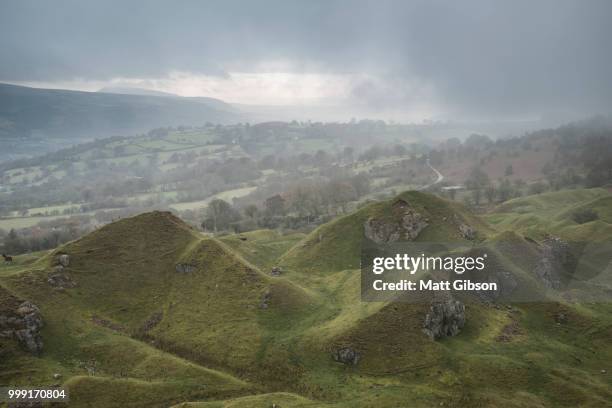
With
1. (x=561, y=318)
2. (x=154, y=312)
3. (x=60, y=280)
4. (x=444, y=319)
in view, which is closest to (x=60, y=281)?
(x=60, y=280)

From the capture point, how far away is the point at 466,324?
256 ft

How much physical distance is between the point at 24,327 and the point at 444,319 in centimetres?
6821

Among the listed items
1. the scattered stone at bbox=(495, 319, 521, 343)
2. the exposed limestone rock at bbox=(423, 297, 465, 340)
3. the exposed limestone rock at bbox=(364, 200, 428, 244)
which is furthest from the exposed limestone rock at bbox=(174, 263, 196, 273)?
the scattered stone at bbox=(495, 319, 521, 343)

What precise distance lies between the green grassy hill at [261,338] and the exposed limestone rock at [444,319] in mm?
1232

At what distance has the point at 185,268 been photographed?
92.3 m

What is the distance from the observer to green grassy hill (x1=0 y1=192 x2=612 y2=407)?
6228 centimetres

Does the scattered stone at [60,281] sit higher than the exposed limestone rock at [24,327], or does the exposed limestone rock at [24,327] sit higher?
the scattered stone at [60,281]

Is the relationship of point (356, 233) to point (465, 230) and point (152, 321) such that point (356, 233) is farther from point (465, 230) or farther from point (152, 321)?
point (152, 321)

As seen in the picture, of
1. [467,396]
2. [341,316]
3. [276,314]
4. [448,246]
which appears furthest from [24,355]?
[448,246]

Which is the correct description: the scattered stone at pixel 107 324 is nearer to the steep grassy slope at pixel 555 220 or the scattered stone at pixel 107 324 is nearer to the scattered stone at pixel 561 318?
the scattered stone at pixel 561 318

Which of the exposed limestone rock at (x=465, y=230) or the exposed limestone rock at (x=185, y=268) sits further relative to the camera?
the exposed limestone rock at (x=465, y=230)

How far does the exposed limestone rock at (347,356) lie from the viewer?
6894 centimetres

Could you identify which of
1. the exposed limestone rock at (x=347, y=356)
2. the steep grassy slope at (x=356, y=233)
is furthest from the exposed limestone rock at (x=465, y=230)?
the exposed limestone rock at (x=347, y=356)

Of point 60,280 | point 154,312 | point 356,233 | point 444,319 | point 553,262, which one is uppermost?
point 356,233
